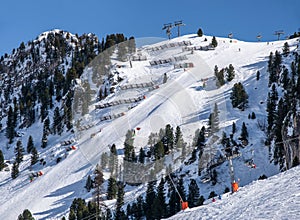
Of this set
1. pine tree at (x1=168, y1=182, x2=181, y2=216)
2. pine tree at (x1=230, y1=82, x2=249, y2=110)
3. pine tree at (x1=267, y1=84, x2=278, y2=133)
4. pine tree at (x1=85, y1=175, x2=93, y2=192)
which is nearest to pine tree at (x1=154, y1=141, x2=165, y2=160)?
pine tree at (x1=168, y1=182, x2=181, y2=216)

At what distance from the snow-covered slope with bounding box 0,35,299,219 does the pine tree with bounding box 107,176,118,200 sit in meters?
1.66

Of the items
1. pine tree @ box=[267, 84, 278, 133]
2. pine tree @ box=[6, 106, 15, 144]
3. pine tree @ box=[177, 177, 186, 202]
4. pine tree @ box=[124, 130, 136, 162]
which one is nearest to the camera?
pine tree @ box=[124, 130, 136, 162]

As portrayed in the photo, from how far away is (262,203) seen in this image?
20.8 meters

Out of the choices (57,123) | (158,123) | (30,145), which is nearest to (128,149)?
(158,123)

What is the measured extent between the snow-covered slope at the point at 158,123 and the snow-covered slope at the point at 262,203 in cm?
2046

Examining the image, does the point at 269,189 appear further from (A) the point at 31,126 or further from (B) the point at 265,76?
(A) the point at 31,126

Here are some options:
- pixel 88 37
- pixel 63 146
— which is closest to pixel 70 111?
pixel 63 146

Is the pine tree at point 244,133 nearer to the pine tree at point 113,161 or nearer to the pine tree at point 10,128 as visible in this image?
the pine tree at point 113,161

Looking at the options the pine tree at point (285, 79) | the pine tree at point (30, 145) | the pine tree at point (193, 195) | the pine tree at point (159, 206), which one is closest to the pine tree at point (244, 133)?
the pine tree at point (193, 195)

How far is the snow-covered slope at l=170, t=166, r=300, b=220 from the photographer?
1862cm

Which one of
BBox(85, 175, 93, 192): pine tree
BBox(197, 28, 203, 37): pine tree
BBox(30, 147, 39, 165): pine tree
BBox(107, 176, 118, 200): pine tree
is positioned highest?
BBox(197, 28, 203, 37): pine tree

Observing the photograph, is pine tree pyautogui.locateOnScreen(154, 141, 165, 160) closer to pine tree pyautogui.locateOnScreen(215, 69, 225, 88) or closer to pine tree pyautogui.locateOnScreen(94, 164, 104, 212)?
pine tree pyautogui.locateOnScreen(94, 164, 104, 212)

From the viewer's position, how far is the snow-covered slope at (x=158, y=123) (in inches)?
2287

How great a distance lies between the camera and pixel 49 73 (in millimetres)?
152625
